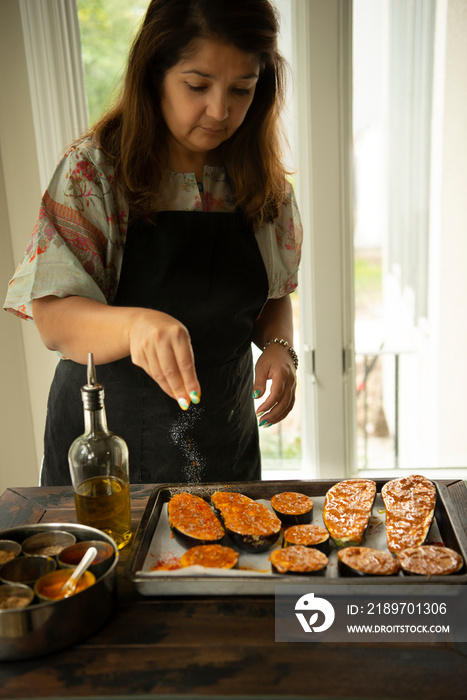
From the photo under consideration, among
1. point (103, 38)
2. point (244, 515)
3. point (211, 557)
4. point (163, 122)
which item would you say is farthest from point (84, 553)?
point (103, 38)

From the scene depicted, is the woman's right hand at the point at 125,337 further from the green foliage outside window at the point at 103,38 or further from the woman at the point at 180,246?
the green foliage outside window at the point at 103,38

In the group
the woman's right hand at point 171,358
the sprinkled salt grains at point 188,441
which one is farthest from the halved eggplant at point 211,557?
the sprinkled salt grains at point 188,441

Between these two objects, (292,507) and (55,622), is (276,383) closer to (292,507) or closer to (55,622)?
(292,507)

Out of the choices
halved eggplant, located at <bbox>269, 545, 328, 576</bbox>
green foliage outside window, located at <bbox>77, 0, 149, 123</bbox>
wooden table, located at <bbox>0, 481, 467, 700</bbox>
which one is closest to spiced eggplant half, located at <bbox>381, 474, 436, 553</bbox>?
halved eggplant, located at <bbox>269, 545, 328, 576</bbox>

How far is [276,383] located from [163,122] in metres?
0.76

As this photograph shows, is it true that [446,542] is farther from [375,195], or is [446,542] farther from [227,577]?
[375,195]

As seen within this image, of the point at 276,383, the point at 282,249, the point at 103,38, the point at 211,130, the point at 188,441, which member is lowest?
the point at 188,441

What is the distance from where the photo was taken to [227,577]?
3.14ft

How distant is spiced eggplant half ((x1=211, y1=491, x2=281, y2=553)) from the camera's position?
1101 mm

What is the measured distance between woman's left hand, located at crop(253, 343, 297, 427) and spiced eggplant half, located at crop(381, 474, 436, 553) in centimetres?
43

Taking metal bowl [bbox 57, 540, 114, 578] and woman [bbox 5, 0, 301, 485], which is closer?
metal bowl [bbox 57, 540, 114, 578]

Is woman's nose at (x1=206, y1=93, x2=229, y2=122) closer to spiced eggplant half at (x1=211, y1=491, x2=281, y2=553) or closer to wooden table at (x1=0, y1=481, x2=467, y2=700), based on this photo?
spiced eggplant half at (x1=211, y1=491, x2=281, y2=553)

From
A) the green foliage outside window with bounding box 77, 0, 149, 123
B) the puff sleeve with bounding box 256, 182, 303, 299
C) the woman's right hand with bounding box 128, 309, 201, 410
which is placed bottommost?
the woman's right hand with bounding box 128, 309, 201, 410

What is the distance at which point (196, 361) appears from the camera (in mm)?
1649
